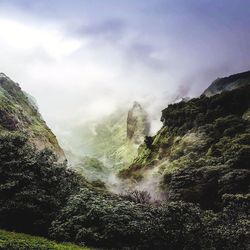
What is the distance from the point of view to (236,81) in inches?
3583

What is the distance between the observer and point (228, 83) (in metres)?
94.9

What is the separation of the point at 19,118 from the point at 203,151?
36.9 meters

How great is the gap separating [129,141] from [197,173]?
4462 inches

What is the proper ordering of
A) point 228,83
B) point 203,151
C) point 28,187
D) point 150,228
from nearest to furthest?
point 150,228 → point 28,187 → point 203,151 → point 228,83

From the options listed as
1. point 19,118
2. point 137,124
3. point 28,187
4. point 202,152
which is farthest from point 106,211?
point 137,124

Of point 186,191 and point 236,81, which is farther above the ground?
point 236,81

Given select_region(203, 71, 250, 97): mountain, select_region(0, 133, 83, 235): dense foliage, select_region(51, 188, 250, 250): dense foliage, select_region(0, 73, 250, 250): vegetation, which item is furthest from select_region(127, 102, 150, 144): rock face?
Result: select_region(51, 188, 250, 250): dense foliage

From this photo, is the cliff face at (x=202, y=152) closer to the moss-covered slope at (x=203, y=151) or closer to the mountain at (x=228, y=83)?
the moss-covered slope at (x=203, y=151)

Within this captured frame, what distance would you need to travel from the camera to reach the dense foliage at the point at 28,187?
26.0m

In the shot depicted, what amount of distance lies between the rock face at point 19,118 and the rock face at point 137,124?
5938 cm

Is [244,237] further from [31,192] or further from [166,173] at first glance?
[166,173]

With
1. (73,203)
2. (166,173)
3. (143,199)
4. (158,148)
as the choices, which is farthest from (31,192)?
(158,148)

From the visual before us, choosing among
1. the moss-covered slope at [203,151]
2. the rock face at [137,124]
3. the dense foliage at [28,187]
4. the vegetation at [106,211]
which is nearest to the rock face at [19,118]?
the moss-covered slope at [203,151]

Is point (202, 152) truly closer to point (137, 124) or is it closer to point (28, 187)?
point (28, 187)
